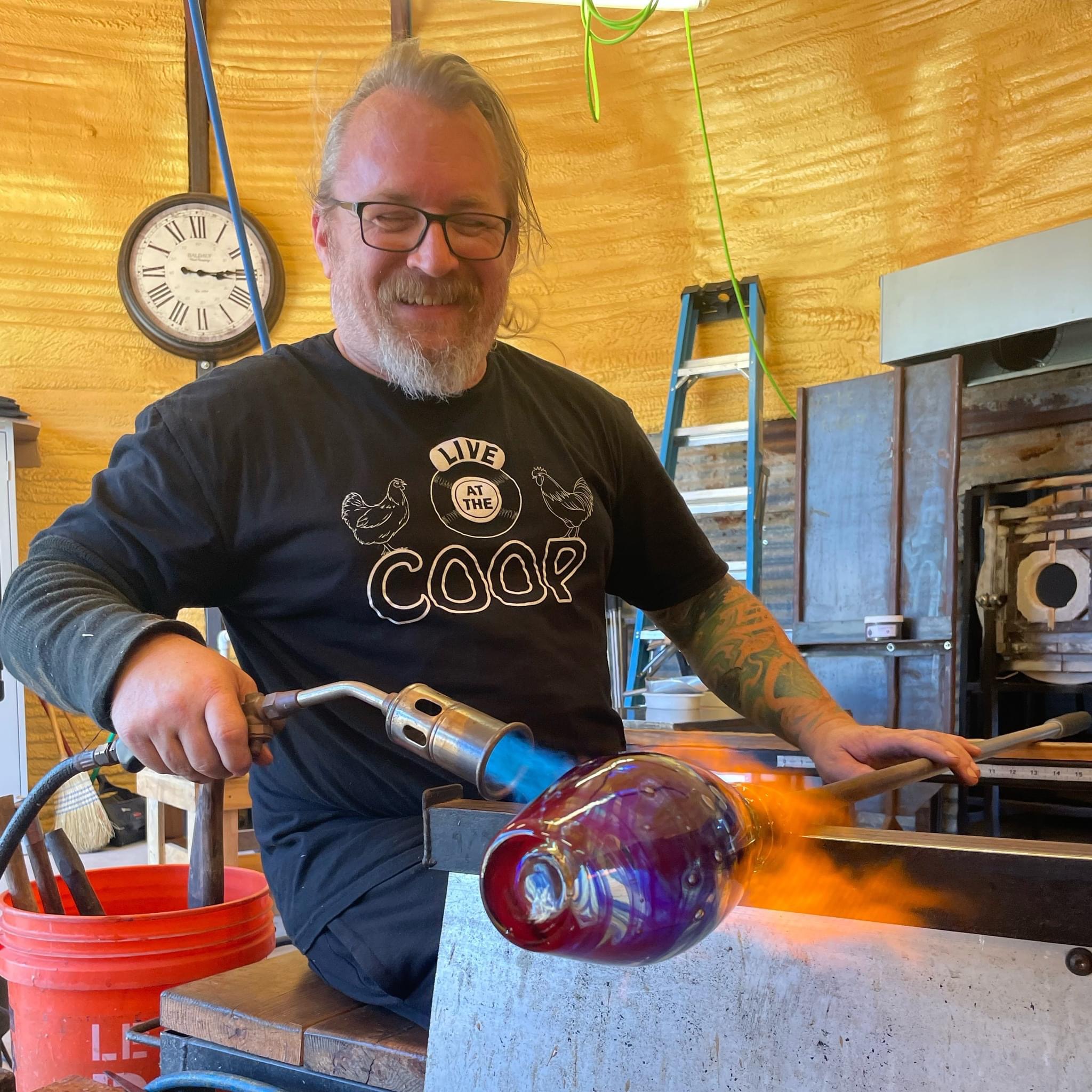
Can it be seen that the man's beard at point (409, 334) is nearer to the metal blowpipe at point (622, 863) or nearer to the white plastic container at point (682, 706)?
the metal blowpipe at point (622, 863)

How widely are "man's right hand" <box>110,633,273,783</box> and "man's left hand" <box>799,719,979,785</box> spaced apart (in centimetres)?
63

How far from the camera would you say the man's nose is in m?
1.28

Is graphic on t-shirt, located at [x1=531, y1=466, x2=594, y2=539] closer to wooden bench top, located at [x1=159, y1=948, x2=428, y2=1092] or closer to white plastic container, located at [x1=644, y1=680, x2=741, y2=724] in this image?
wooden bench top, located at [x1=159, y1=948, x2=428, y2=1092]

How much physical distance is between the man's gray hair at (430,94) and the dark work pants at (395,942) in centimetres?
87

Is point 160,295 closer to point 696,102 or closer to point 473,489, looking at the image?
point 696,102

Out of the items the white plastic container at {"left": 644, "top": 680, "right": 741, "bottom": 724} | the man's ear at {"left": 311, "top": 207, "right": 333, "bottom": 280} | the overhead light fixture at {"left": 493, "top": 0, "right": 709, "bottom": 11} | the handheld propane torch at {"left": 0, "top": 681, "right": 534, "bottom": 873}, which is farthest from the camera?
the overhead light fixture at {"left": 493, "top": 0, "right": 709, "bottom": 11}

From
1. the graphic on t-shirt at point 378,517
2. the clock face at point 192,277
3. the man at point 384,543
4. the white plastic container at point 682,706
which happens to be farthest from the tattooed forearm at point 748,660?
the clock face at point 192,277

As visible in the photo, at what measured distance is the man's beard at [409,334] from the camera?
4.23 feet

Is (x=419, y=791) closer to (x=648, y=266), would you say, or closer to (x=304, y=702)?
(x=304, y=702)

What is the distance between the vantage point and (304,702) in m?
0.77

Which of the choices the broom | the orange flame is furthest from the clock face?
the orange flame

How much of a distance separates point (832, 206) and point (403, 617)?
2.94 m

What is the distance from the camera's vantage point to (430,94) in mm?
1325

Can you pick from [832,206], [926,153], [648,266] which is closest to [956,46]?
[926,153]
